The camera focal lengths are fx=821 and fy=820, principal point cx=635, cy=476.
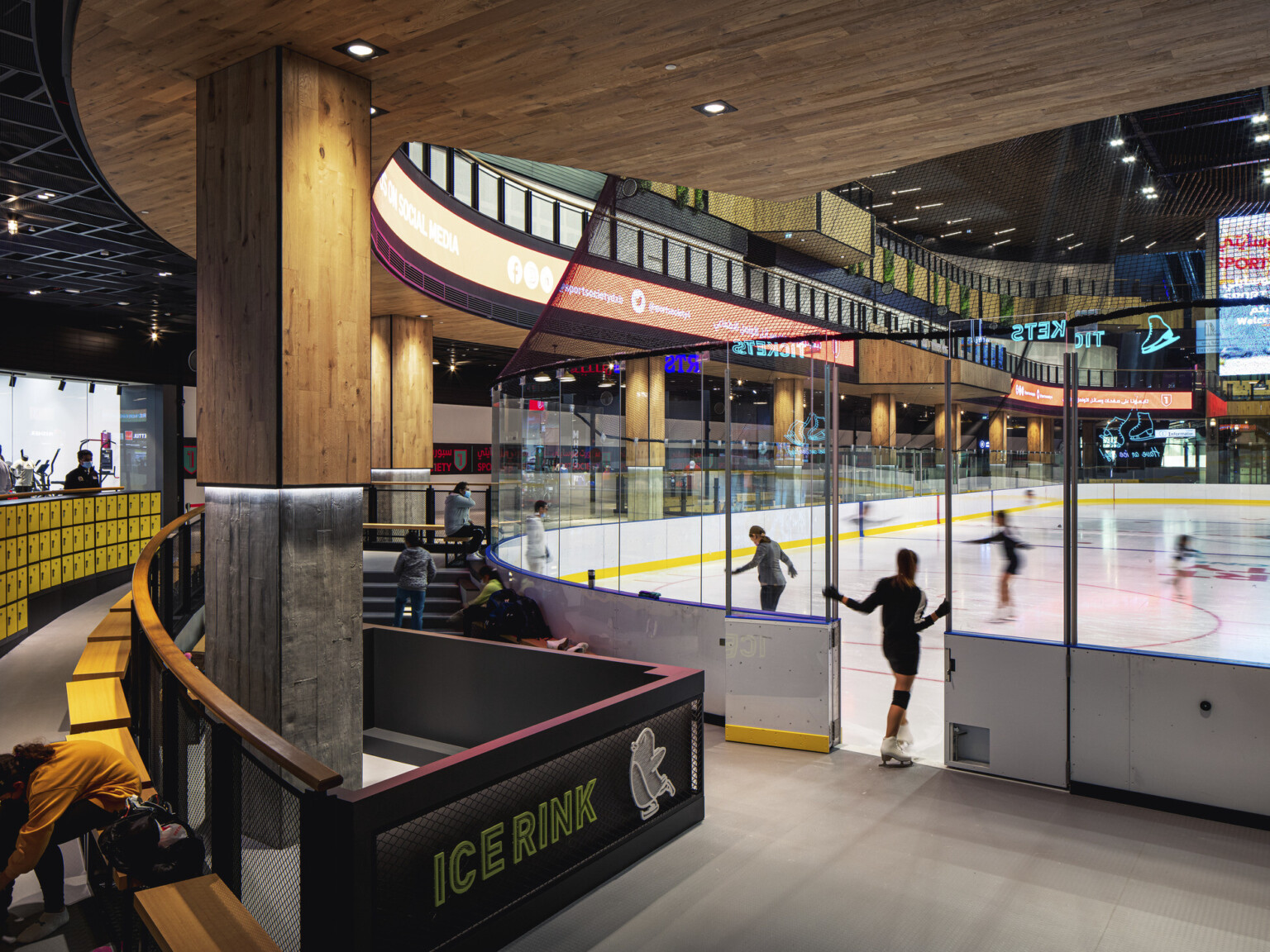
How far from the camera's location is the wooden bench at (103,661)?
5754 mm

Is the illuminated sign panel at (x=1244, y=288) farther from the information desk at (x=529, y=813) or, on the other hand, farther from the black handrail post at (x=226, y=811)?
the black handrail post at (x=226, y=811)

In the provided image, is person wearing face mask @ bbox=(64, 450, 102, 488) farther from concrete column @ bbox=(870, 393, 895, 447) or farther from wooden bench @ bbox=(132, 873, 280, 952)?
concrete column @ bbox=(870, 393, 895, 447)

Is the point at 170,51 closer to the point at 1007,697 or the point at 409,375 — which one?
the point at 1007,697

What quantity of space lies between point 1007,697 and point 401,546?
1025cm

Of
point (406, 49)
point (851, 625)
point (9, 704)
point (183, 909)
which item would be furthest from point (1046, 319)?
point (9, 704)

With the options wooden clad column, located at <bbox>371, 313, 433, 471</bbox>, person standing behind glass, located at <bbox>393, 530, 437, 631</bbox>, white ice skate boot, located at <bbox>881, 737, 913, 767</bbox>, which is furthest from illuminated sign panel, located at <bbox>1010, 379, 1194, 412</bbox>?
wooden clad column, located at <bbox>371, 313, 433, 471</bbox>

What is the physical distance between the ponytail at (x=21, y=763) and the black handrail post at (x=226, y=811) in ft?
3.49

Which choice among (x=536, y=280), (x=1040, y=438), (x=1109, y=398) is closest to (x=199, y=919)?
(x=1109, y=398)

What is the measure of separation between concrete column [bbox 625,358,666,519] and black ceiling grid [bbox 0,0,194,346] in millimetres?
5838

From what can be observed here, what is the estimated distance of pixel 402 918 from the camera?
281cm

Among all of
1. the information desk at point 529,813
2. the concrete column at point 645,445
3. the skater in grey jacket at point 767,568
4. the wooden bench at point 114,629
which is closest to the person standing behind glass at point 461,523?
the concrete column at point 645,445

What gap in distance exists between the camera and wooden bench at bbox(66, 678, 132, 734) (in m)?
4.65

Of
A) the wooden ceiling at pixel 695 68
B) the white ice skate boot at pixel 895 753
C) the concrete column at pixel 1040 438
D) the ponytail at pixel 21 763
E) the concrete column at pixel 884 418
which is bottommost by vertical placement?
the white ice skate boot at pixel 895 753

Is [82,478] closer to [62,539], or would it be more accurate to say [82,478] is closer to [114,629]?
[62,539]
